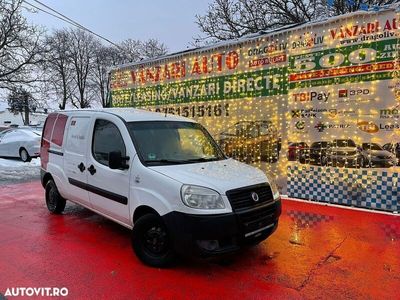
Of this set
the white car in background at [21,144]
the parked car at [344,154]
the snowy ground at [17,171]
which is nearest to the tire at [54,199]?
the snowy ground at [17,171]

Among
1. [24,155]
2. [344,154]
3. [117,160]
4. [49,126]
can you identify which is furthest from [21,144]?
[344,154]

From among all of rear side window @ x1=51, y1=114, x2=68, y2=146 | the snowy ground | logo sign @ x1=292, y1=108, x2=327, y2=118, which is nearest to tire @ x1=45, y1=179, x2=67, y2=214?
rear side window @ x1=51, y1=114, x2=68, y2=146

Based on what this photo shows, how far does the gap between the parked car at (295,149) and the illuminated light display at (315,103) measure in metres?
0.02

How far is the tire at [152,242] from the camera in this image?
396cm

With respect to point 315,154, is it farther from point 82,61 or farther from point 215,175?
point 82,61

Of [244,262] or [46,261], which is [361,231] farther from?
[46,261]

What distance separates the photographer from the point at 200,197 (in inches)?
147

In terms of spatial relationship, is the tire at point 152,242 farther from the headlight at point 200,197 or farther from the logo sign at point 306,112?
the logo sign at point 306,112

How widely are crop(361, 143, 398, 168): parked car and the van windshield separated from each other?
10.4 feet

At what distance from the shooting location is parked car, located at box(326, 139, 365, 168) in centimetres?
675

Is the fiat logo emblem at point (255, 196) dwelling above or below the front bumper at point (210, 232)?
above

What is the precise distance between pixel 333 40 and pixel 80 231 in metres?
5.96

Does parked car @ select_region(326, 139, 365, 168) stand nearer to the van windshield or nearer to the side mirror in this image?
the van windshield

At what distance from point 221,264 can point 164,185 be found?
1241 millimetres
